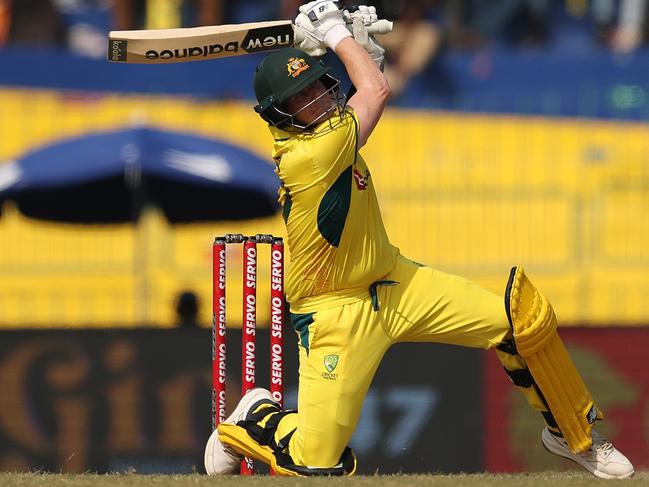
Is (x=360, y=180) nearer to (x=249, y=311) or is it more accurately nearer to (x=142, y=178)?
(x=249, y=311)

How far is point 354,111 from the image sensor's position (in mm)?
6539

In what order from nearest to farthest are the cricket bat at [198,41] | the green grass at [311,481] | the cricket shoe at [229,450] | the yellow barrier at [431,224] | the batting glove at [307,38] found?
the green grass at [311,481], the batting glove at [307,38], the cricket bat at [198,41], the cricket shoe at [229,450], the yellow barrier at [431,224]

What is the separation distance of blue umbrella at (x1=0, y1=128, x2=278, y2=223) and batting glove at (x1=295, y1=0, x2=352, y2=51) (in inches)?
198

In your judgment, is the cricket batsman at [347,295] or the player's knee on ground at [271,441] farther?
the player's knee on ground at [271,441]

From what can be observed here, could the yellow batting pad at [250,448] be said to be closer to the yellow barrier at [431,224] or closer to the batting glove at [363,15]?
the batting glove at [363,15]

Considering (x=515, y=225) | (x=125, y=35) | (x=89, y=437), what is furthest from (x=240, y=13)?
(x=125, y=35)

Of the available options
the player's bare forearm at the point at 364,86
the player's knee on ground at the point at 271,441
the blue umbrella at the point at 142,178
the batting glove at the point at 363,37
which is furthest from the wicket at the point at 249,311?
the blue umbrella at the point at 142,178

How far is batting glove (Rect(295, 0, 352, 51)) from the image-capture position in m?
6.66

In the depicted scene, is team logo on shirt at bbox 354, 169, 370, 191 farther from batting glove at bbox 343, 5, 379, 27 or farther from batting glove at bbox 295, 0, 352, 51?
batting glove at bbox 343, 5, 379, 27

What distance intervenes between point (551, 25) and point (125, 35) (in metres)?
9.69

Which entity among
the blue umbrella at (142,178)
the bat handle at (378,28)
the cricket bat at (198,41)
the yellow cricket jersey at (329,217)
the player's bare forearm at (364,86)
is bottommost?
the blue umbrella at (142,178)

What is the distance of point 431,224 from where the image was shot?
12664mm

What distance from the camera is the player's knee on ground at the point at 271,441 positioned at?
6652mm

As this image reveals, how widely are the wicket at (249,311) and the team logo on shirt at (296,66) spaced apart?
994 millimetres
